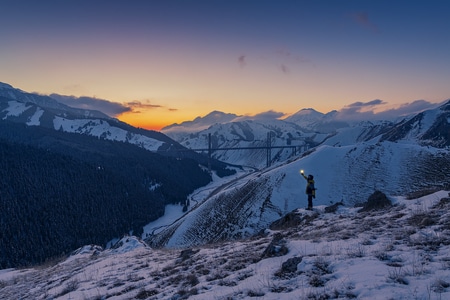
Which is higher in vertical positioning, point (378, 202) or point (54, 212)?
point (378, 202)

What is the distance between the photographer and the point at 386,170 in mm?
61406

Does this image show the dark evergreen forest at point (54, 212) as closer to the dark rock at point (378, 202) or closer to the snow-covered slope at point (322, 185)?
the snow-covered slope at point (322, 185)

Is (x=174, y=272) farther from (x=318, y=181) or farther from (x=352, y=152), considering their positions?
(x=352, y=152)

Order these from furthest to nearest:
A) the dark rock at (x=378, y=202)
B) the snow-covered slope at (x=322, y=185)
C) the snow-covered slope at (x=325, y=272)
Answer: the snow-covered slope at (x=322, y=185) < the dark rock at (x=378, y=202) < the snow-covered slope at (x=325, y=272)

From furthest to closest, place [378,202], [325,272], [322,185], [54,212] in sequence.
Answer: [54,212] < [322,185] < [378,202] < [325,272]

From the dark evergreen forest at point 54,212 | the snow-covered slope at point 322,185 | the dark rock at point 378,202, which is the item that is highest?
the dark rock at point 378,202

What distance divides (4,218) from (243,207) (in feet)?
442

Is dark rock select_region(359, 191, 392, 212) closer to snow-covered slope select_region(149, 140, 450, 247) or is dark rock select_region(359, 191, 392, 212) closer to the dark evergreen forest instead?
snow-covered slope select_region(149, 140, 450, 247)

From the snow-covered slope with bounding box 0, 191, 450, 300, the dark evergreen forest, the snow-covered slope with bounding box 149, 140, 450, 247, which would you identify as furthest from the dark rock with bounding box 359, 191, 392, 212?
the dark evergreen forest

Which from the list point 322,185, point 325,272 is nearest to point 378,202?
point 325,272

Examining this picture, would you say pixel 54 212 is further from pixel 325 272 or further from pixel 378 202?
pixel 325 272

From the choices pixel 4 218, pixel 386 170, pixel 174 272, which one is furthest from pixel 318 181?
pixel 4 218

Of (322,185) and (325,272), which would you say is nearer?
(325,272)

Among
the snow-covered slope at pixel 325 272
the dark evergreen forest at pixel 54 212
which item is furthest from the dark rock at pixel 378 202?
the dark evergreen forest at pixel 54 212
